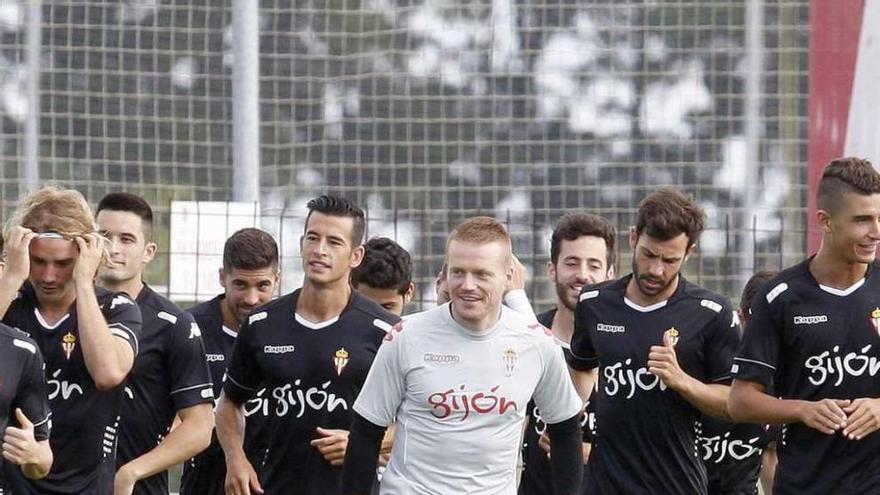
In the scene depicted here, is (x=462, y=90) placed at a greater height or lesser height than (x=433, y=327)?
greater

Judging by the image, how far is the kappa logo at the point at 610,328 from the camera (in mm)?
8383

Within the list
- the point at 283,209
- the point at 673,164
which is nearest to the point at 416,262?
the point at 283,209

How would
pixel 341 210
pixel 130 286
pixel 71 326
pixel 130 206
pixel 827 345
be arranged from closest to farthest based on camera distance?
pixel 827 345
pixel 71 326
pixel 341 210
pixel 130 286
pixel 130 206

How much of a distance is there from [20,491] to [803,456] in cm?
313

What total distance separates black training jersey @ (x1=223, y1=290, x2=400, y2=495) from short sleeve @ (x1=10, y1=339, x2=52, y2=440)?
1451 millimetres

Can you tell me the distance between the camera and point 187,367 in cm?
826

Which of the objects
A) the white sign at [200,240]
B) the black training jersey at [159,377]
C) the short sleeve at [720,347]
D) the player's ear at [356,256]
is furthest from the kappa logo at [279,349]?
the white sign at [200,240]

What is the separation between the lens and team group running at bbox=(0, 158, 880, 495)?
7.28m

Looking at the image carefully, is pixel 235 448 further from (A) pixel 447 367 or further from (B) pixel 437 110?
(B) pixel 437 110

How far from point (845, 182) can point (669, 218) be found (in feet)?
2.89

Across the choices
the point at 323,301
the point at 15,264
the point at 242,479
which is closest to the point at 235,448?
the point at 242,479

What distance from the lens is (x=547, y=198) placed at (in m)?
12.7

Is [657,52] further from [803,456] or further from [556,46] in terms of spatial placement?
[803,456]

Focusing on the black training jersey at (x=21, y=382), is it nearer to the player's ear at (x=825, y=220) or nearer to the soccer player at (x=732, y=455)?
the player's ear at (x=825, y=220)
